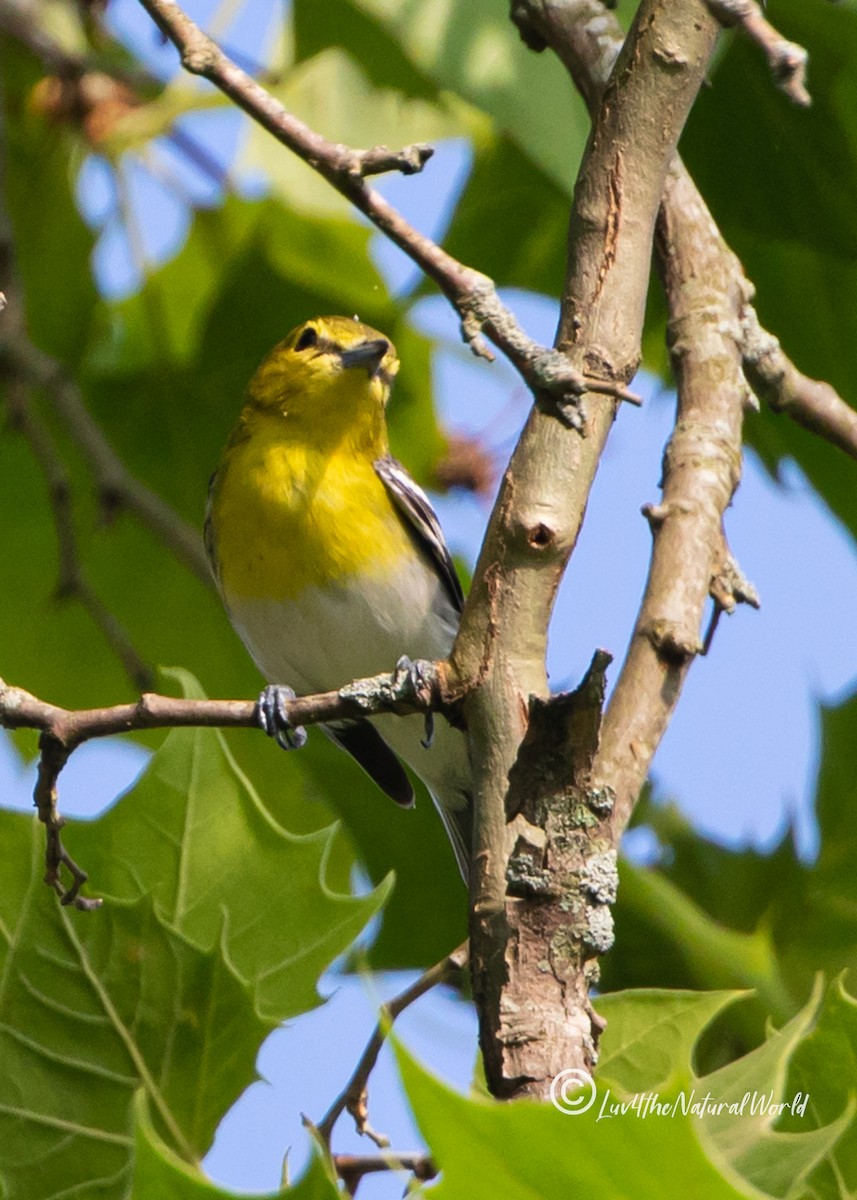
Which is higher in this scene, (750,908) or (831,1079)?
(750,908)

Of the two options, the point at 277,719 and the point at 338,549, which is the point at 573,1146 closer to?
the point at 277,719

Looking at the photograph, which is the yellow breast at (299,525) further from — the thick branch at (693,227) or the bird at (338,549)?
the thick branch at (693,227)

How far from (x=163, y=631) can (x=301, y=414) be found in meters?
1.07

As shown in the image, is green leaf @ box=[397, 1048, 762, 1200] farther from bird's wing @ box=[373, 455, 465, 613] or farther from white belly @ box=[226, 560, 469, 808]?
bird's wing @ box=[373, 455, 465, 613]

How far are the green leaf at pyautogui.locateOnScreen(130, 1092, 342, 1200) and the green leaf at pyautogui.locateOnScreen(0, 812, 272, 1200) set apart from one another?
2.31 ft

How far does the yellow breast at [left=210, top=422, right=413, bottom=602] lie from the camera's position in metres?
4.48

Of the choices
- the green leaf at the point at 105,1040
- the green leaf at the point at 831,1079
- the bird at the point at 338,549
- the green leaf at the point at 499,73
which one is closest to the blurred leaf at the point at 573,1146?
the green leaf at the point at 831,1079

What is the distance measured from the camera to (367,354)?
4500mm

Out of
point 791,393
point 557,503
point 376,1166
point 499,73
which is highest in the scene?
point 499,73

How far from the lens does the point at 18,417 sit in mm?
A: 4812

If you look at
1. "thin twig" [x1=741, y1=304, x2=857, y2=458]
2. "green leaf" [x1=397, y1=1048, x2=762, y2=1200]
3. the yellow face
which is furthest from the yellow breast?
"green leaf" [x1=397, y1=1048, x2=762, y2=1200]

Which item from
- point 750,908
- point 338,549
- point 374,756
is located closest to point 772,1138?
point 750,908

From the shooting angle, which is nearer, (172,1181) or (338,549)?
(172,1181)

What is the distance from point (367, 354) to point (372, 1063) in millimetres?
2346
